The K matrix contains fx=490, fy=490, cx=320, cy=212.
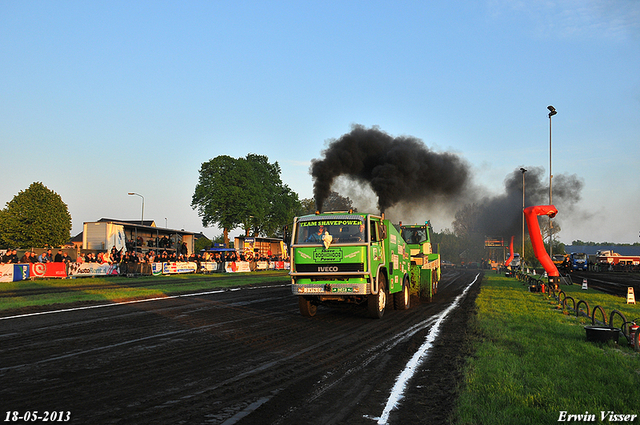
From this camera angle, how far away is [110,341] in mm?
9766

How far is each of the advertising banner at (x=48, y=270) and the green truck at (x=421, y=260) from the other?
21135mm

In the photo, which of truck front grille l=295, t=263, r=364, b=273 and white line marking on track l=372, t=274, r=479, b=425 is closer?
white line marking on track l=372, t=274, r=479, b=425

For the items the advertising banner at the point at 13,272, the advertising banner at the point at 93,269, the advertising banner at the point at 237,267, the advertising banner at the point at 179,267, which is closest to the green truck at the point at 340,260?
the advertising banner at the point at 13,272

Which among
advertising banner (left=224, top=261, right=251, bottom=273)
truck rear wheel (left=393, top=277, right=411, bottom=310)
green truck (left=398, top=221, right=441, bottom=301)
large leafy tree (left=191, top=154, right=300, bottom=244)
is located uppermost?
large leafy tree (left=191, top=154, right=300, bottom=244)

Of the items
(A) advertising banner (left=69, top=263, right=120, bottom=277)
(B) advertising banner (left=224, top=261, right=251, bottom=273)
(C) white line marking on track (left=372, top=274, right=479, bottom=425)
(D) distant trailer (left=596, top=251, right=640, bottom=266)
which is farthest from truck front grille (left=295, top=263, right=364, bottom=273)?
(D) distant trailer (left=596, top=251, right=640, bottom=266)

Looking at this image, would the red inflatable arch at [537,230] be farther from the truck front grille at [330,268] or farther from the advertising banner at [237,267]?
the advertising banner at [237,267]

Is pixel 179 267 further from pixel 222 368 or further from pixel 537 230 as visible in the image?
pixel 222 368

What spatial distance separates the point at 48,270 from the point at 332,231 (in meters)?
23.1

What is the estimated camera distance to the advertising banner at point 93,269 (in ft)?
102

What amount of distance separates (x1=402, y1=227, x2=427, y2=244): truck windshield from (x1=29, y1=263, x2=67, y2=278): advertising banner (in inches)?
833

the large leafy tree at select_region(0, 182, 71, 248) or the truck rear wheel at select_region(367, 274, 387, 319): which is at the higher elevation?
the large leafy tree at select_region(0, 182, 71, 248)

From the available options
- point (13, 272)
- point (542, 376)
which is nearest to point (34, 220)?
point (13, 272)

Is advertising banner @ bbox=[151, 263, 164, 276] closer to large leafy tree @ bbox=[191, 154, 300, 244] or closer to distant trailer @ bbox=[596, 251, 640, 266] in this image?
large leafy tree @ bbox=[191, 154, 300, 244]

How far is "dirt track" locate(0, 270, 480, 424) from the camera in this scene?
547 centimetres
